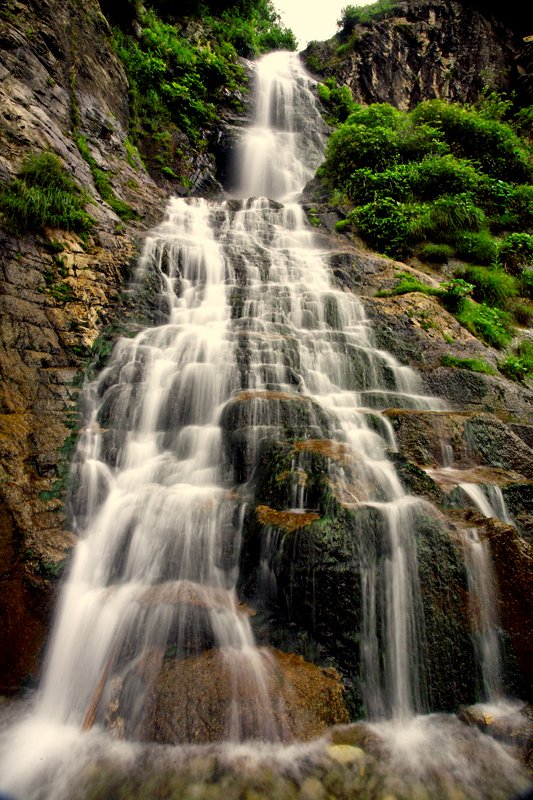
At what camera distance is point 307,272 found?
10.4 metres

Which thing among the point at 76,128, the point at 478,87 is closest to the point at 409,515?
the point at 76,128

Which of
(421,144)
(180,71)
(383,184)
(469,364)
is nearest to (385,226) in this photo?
(383,184)

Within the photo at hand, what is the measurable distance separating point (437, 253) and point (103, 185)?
29.2 feet

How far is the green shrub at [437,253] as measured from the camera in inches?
419

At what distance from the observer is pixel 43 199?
7.05 meters

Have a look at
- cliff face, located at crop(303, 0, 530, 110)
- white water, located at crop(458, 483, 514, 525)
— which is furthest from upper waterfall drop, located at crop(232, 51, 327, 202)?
white water, located at crop(458, 483, 514, 525)

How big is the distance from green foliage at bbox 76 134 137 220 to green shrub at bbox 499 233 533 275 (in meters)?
9.99

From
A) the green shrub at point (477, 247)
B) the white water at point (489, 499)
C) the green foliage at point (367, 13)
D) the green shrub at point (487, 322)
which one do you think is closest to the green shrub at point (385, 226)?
the green shrub at point (477, 247)

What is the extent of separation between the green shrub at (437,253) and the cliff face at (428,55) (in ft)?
51.3

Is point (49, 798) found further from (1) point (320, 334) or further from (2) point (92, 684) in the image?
(1) point (320, 334)

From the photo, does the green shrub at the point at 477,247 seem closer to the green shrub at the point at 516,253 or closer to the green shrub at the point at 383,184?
the green shrub at the point at 516,253

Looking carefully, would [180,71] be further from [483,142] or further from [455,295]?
[455,295]

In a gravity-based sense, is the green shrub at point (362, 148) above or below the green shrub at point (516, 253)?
above

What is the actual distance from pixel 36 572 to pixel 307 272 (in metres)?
8.83
